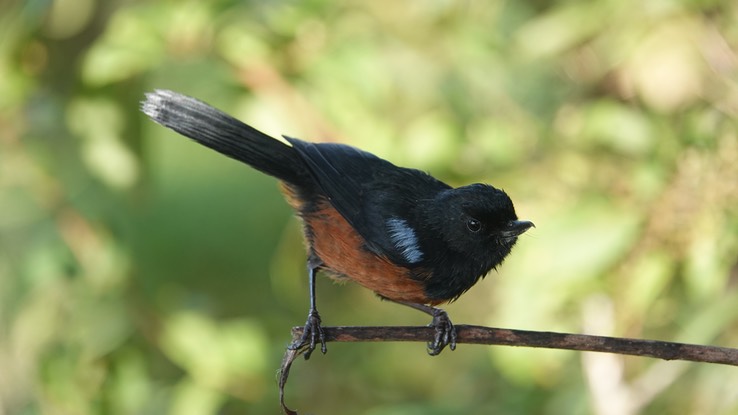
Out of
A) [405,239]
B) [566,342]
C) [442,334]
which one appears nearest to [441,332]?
[442,334]

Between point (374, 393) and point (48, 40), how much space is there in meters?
2.21

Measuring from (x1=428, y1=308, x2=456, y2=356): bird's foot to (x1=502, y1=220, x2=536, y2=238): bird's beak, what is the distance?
0.32 metres

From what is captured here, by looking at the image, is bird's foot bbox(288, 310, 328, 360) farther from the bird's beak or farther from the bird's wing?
the bird's beak

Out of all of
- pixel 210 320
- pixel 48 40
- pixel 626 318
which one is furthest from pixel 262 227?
pixel 626 318

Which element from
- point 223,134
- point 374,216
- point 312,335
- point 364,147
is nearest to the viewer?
point 312,335

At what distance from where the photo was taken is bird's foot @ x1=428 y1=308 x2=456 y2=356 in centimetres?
272

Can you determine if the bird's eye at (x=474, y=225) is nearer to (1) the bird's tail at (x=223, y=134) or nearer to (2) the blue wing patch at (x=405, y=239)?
(2) the blue wing patch at (x=405, y=239)

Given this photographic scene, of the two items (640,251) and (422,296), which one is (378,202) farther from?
(640,251)

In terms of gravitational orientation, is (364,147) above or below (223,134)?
above

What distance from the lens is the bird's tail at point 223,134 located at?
2742mm

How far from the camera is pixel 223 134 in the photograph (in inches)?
113

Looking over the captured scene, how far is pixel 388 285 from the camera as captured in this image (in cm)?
287

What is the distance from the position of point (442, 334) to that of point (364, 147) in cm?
90

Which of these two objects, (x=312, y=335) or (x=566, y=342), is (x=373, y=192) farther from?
(x=566, y=342)
